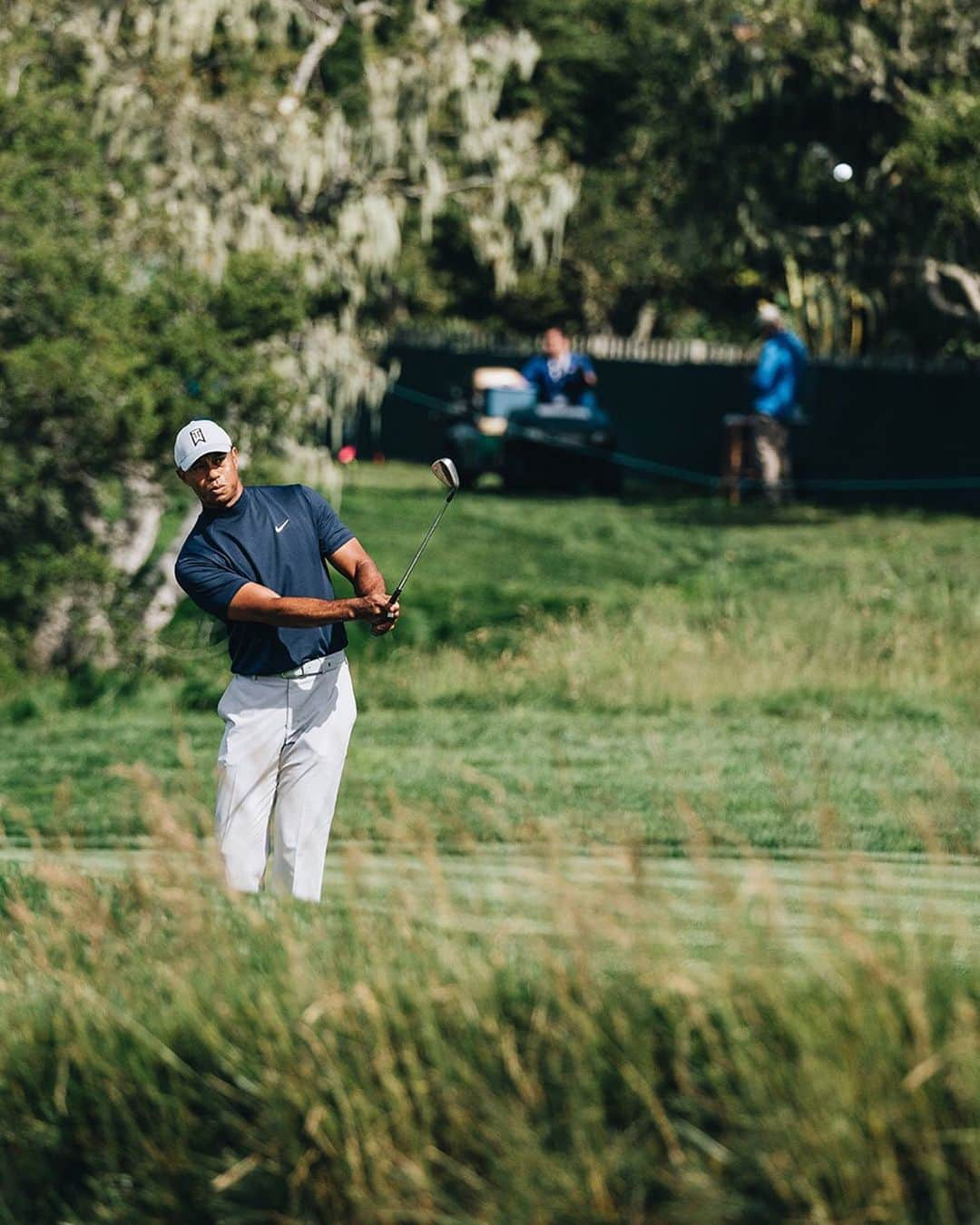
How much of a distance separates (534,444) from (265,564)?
15.7m

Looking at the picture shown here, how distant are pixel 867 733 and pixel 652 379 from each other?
16.7m

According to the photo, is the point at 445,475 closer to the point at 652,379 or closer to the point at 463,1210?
the point at 463,1210

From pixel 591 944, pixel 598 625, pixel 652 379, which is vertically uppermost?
pixel 591 944

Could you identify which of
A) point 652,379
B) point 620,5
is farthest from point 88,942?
point 620,5

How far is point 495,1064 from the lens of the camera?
15.6 feet

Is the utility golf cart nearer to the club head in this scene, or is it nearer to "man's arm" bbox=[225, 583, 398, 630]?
the club head

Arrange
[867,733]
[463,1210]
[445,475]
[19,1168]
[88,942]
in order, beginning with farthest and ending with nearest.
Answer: [867,733], [445,475], [88,942], [19,1168], [463,1210]

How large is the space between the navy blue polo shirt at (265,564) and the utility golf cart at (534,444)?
15030mm

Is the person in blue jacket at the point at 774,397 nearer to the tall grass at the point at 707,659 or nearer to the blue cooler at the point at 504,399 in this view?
the blue cooler at the point at 504,399

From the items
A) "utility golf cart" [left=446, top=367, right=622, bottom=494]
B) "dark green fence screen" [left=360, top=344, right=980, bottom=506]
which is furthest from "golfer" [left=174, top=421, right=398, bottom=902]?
"utility golf cart" [left=446, top=367, right=622, bottom=494]

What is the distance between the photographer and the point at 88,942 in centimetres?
580

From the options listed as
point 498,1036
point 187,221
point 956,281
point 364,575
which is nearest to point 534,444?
point 956,281

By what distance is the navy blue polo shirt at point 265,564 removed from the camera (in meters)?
7.38

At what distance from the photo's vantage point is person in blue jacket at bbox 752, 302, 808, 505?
2062cm
